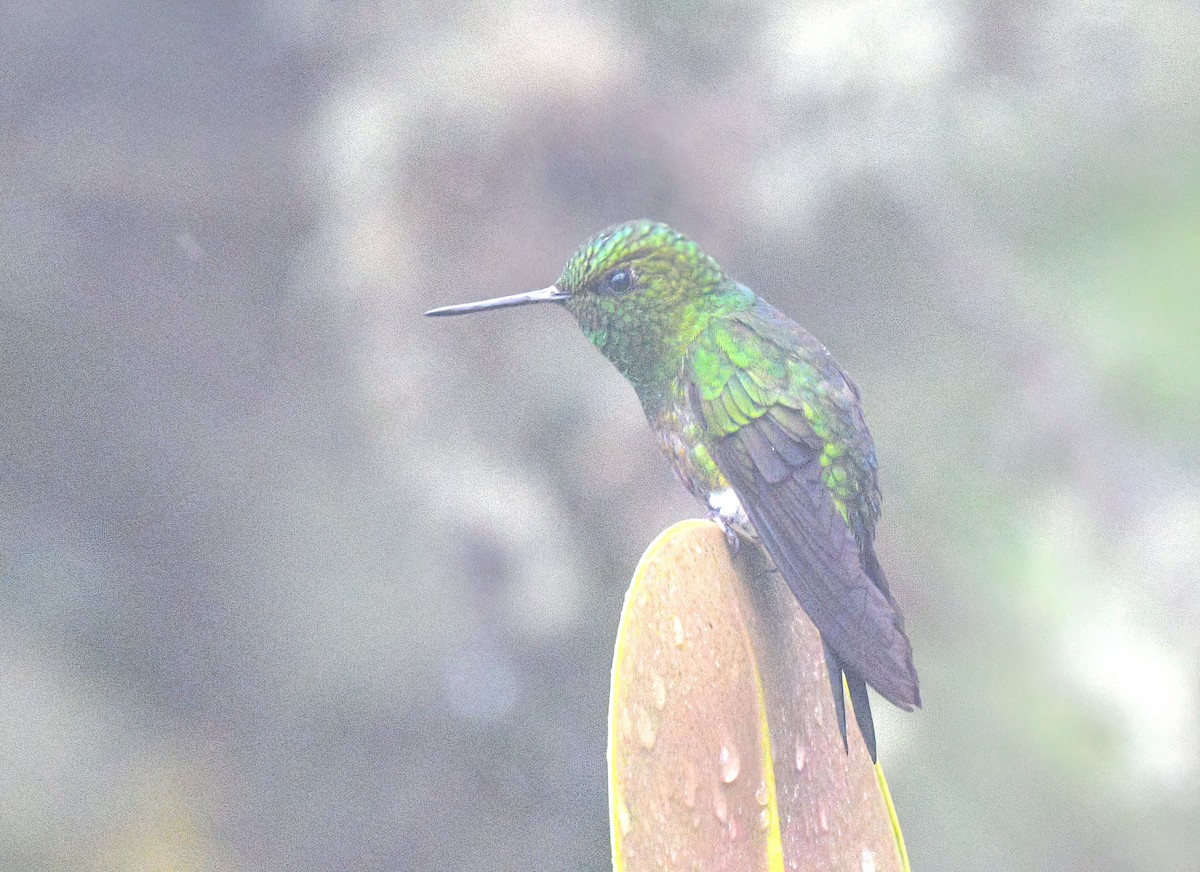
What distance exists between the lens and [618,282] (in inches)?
36.1

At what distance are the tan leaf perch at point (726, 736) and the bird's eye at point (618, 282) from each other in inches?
9.5

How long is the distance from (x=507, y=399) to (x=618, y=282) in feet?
1.32

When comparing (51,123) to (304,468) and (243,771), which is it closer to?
(304,468)

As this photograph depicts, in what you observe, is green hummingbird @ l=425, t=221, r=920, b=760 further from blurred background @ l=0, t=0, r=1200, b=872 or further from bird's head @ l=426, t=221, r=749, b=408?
blurred background @ l=0, t=0, r=1200, b=872

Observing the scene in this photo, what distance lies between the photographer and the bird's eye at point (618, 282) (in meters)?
0.92

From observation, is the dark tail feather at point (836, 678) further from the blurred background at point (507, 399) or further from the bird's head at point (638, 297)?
the blurred background at point (507, 399)

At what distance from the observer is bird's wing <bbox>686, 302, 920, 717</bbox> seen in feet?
2.66

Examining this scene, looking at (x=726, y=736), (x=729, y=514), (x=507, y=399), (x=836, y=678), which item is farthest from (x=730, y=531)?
(x=507, y=399)

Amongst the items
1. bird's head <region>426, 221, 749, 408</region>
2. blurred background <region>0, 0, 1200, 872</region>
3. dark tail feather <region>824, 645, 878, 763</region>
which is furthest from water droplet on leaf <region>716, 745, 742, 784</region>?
blurred background <region>0, 0, 1200, 872</region>

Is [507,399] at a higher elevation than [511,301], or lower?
higher

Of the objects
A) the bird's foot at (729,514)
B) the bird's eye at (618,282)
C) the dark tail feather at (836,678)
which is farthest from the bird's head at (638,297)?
the dark tail feather at (836,678)

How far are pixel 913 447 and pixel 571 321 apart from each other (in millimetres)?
471

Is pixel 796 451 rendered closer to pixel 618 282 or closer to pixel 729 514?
pixel 729 514

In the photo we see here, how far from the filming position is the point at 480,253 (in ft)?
4.28
